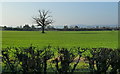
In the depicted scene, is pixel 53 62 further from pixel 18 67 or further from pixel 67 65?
pixel 18 67

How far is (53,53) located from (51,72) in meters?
0.67

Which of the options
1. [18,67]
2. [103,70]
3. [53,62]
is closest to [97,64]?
[103,70]

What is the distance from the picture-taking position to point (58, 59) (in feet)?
15.2

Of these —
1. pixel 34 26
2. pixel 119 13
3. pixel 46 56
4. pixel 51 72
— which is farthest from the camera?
pixel 34 26

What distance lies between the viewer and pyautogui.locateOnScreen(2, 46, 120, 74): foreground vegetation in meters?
4.56

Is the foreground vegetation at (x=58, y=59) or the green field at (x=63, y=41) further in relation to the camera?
the green field at (x=63, y=41)

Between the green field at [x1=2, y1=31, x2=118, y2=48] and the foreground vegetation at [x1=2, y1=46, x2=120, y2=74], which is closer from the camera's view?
the foreground vegetation at [x1=2, y1=46, x2=120, y2=74]

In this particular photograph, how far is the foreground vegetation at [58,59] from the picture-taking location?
456 cm

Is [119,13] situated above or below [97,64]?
above

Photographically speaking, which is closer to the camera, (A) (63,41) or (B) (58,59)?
(B) (58,59)

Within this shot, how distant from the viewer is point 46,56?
181 inches

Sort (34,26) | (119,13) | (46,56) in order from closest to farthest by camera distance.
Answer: (46,56), (119,13), (34,26)

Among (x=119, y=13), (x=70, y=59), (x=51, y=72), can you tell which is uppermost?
(x=119, y=13)

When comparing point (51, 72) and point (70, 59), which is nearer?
point (70, 59)
